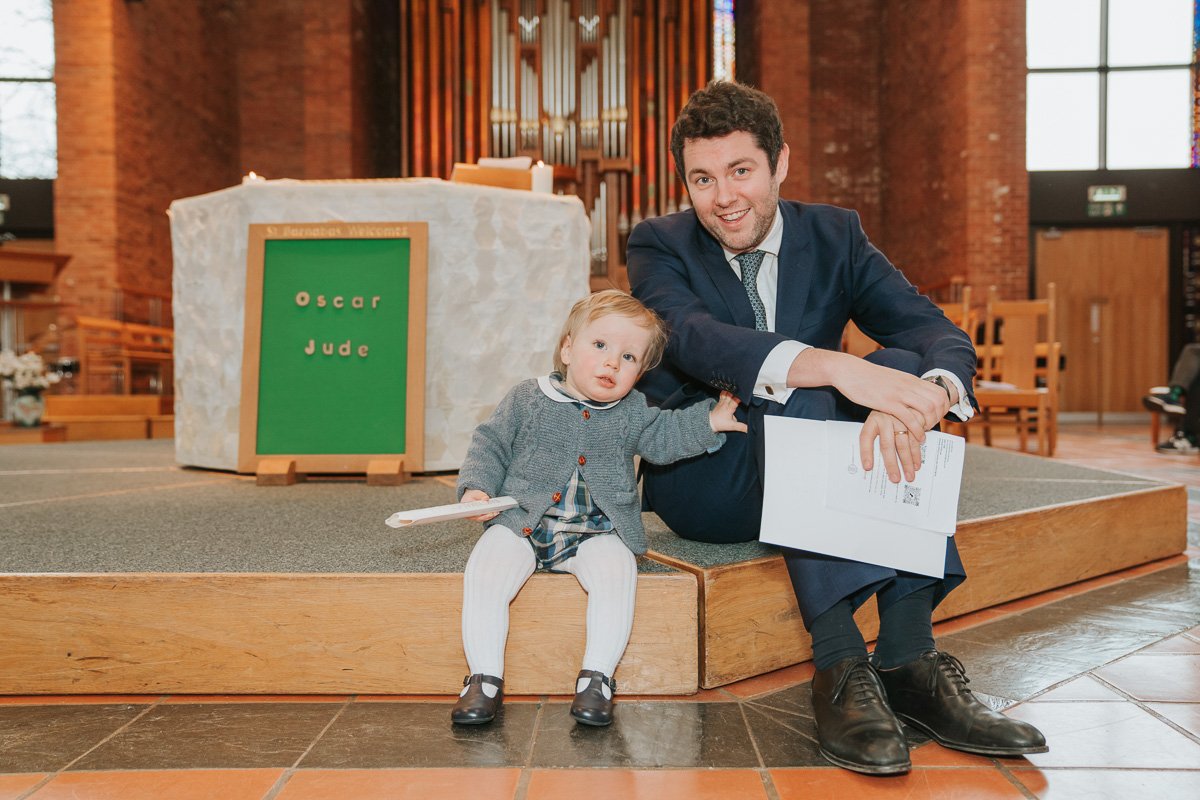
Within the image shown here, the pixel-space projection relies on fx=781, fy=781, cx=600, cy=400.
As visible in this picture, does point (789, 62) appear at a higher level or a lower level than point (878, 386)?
higher

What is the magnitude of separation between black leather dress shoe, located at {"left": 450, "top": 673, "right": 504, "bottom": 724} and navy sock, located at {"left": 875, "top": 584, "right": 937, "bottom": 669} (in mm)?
628

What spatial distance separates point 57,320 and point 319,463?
6.18m

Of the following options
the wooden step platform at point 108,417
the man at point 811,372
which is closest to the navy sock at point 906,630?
the man at point 811,372

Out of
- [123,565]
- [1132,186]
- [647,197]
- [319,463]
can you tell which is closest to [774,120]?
[123,565]

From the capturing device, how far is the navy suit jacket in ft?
4.63

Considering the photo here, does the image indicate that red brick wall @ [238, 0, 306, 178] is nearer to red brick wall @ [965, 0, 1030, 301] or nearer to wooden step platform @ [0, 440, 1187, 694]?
red brick wall @ [965, 0, 1030, 301]

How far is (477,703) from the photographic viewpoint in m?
1.23

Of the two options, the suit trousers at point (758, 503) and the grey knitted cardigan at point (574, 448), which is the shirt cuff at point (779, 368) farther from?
the grey knitted cardigan at point (574, 448)

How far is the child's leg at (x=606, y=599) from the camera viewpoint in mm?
1275

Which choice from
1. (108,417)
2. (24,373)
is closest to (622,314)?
(108,417)

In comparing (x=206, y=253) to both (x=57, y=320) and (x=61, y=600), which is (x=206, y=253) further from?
(x=57, y=320)

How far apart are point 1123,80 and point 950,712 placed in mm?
9952

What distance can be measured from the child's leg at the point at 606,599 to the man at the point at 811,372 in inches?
9.7

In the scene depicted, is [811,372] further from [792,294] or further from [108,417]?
[108,417]
